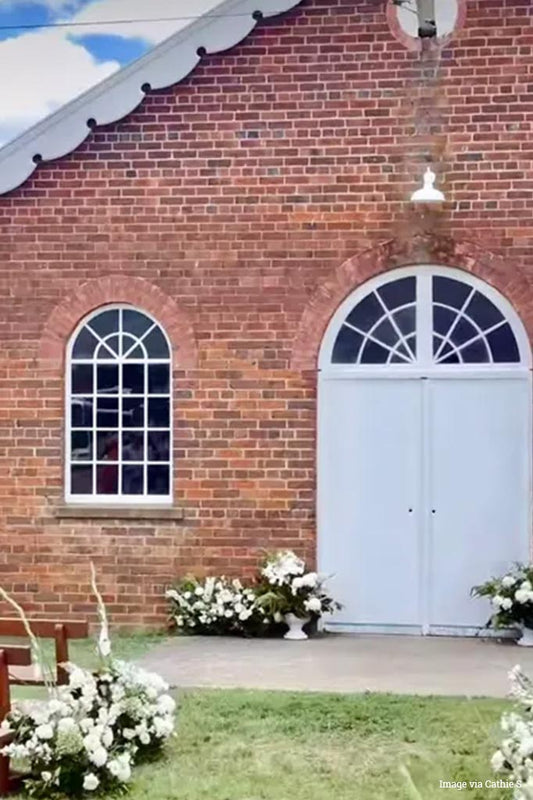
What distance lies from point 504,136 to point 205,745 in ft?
20.5

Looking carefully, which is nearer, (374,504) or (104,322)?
(374,504)

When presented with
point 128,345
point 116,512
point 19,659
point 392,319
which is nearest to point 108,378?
point 128,345

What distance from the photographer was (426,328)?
35.1ft

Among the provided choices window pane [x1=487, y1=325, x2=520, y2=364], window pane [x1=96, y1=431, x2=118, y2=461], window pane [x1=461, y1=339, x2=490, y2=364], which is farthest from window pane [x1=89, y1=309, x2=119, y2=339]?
window pane [x1=487, y1=325, x2=520, y2=364]

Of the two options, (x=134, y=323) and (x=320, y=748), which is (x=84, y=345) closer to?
(x=134, y=323)

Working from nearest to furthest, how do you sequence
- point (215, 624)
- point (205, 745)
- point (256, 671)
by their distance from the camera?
point (205, 745) < point (256, 671) < point (215, 624)

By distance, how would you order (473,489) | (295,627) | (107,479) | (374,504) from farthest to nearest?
(107,479), (374,504), (473,489), (295,627)

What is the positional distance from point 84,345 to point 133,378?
57cm

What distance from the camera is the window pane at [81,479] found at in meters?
11.1

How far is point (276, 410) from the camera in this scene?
10758 mm

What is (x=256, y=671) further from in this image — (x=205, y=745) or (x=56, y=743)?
(x=56, y=743)

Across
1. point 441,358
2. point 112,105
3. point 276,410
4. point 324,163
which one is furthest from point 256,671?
point 112,105

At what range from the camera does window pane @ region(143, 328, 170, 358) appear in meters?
11.0

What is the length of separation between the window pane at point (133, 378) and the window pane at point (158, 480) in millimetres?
749
